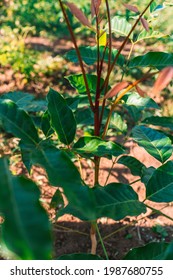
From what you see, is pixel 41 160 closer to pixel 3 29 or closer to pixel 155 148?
pixel 155 148

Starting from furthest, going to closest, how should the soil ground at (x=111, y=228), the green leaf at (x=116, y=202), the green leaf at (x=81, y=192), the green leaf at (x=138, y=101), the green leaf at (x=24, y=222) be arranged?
1. the soil ground at (x=111, y=228)
2. the green leaf at (x=138, y=101)
3. the green leaf at (x=116, y=202)
4. the green leaf at (x=81, y=192)
5. the green leaf at (x=24, y=222)

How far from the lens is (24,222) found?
1.72 feet

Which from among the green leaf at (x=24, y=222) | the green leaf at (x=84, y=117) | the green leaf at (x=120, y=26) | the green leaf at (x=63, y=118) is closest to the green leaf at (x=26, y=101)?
the green leaf at (x=84, y=117)

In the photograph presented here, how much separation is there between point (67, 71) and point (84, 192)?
114 inches

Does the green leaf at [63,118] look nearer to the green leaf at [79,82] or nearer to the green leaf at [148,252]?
the green leaf at [79,82]

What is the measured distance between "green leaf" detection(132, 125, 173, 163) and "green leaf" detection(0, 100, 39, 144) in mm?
422

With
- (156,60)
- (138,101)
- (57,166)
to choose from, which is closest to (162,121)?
(138,101)

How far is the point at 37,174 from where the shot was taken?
2266 millimetres

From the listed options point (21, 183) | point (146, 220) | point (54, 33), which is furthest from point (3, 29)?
point (21, 183)

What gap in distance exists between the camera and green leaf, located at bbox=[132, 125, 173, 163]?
4.06 feet

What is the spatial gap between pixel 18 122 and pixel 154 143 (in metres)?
0.52

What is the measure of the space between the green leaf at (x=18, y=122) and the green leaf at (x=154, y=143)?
16.6 inches

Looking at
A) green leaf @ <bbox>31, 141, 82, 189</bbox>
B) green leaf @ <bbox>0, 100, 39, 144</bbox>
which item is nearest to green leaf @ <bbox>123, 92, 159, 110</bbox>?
green leaf @ <bbox>0, 100, 39, 144</bbox>

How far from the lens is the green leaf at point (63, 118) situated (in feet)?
3.57
